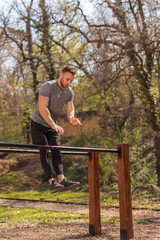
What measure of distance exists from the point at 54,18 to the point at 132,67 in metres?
4.19

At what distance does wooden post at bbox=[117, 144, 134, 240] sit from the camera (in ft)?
13.3

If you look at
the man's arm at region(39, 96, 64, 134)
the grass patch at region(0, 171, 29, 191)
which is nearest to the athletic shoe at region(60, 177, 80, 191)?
the man's arm at region(39, 96, 64, 134)

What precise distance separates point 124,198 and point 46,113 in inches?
61.6

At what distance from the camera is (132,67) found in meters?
11.4

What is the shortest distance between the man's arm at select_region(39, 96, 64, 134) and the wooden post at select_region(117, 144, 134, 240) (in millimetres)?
1100

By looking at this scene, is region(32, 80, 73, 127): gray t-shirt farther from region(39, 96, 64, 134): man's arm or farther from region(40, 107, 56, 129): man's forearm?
region(40, 107, 56, 129): man's forearm

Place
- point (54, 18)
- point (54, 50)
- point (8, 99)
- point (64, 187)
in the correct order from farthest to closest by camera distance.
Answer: point (8, 99) < point (54, 50) < point (54, 18) < point (64, 187)

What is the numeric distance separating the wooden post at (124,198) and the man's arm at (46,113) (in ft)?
3.61

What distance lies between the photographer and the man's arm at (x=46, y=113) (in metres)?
3.61

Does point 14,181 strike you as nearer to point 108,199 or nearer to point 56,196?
point 56,196

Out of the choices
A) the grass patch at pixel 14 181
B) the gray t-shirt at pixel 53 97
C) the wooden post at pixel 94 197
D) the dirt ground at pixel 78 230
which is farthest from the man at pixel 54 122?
the grass patch at pixel 14 181

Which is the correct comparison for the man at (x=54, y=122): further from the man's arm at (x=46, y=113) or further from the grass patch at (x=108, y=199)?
the grass patch at (x=108, y=199)

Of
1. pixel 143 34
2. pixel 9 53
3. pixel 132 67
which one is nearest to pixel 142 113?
pixel 132 67

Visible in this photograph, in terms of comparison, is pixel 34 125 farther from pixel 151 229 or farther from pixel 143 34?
pixel 143 34
